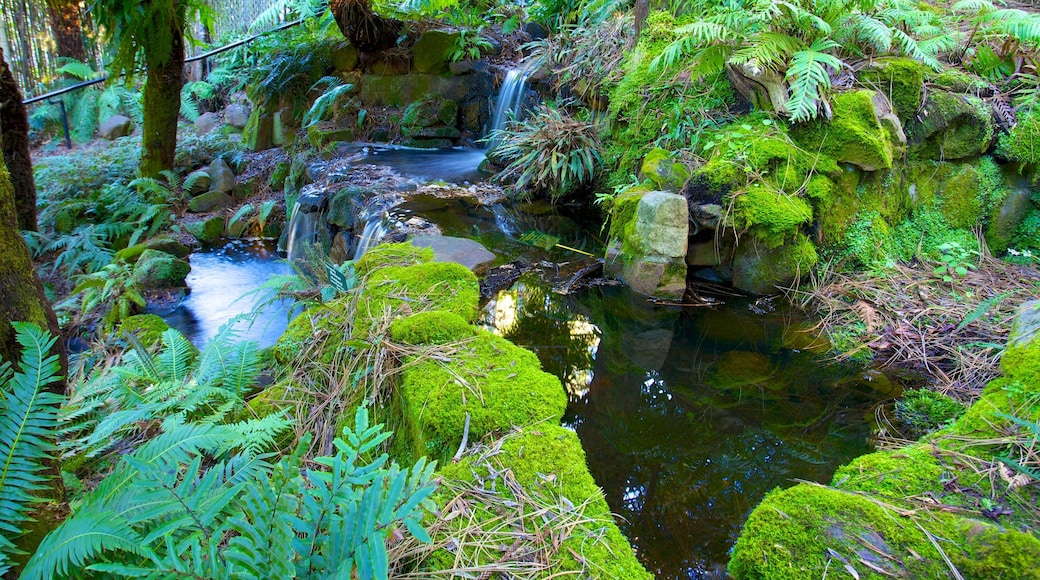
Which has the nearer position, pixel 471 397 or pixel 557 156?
pixel 471 397

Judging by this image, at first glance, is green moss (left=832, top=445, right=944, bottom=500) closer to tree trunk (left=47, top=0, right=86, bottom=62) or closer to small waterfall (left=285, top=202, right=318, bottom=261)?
small waterfall (left=285, top=202, right=318, bottom=261)

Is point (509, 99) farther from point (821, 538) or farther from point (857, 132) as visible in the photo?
point (821, 538)

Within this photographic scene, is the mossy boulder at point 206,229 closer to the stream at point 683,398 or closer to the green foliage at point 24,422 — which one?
the stream at point 683,398

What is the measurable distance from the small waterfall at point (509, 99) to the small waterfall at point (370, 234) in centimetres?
249

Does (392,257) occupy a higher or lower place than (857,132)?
lower

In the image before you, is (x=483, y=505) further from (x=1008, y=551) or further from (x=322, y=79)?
(x=322, y=79)

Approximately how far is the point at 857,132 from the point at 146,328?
4.84 meters

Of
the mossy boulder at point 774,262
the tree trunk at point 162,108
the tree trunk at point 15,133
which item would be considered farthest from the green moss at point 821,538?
the tree trunk at point 162,108

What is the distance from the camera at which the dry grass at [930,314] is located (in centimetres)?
288

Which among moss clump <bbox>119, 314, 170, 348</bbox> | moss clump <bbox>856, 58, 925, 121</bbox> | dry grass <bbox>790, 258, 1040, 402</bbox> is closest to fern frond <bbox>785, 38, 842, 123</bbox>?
moss clump <bbox>856, 58, 925, 121</bbox>

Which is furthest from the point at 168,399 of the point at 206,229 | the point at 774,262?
the point at 206,229

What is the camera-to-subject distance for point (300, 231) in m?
6.16

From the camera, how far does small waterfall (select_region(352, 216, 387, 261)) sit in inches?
180

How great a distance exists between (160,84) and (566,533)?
765 cm
